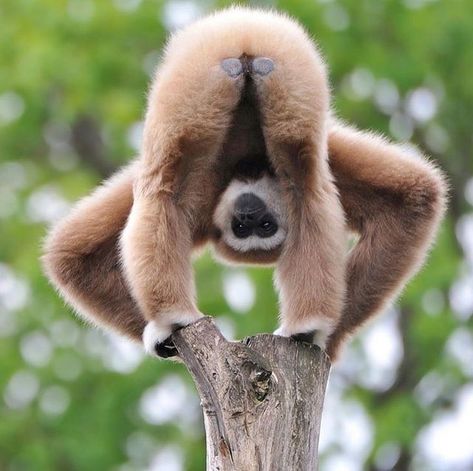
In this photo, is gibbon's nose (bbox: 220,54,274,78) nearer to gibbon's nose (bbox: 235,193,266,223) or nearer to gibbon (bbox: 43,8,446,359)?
gibbon (bbox: 43,8,446,359)

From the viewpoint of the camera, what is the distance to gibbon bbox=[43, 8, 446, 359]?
611 cm

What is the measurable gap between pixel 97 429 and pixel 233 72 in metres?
10.1

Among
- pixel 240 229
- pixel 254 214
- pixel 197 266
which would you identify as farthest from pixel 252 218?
pixel 197 266

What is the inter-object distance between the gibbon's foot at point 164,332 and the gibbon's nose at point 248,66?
132 centimetres

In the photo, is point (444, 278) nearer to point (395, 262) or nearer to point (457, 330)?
point (457, 330)

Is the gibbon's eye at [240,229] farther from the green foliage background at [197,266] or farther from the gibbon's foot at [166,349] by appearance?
the green foliage background at [197,266]

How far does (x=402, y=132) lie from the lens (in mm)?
16188

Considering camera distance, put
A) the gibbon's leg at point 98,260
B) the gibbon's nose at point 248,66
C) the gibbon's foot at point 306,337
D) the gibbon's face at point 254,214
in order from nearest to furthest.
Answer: the gibbon's nose at point 248,66
the gibbon's foot at point 306,337
the gibbon's face at point 254,214
the gibbon's leg at point 98,260

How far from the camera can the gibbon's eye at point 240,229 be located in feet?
21.8

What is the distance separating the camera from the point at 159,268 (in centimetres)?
617

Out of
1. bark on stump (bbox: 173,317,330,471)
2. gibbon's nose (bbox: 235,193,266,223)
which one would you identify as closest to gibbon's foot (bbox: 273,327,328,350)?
bark on stump (bbox: 173,317,330,471)

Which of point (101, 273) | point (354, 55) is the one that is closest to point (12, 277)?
point (354, 55)

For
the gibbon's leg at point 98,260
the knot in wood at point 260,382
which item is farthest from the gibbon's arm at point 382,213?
the gibbon's leg at point 98,260

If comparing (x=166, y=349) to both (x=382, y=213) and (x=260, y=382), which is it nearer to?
(x=260, y=382)
